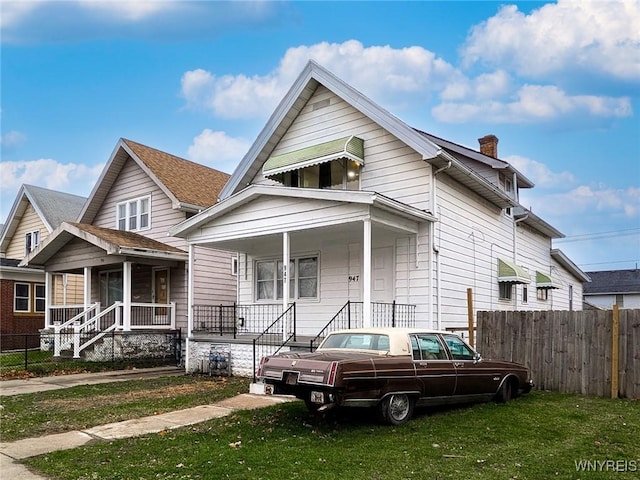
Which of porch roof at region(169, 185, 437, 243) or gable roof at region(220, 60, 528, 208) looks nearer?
porch roof at region(169, 185, 437, 243)

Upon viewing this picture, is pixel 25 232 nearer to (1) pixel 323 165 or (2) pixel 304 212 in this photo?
(1) pixel 323 165

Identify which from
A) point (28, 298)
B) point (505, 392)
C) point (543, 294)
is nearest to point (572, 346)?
point (505, 392)

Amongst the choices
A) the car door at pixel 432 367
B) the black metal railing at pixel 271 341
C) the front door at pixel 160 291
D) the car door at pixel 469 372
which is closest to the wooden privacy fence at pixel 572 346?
the car door at pixel 469 372

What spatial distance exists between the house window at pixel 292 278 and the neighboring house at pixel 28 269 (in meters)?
11.0

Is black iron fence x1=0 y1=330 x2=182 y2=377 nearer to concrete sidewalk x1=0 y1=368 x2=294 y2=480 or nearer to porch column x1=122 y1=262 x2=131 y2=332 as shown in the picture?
porch column x1=122 y1=262 x2=131 y2=332

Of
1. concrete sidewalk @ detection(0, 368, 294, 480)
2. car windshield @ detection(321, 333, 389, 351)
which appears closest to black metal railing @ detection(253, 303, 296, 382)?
concrete sidewalk @ detection(0, 368, 294, 480)

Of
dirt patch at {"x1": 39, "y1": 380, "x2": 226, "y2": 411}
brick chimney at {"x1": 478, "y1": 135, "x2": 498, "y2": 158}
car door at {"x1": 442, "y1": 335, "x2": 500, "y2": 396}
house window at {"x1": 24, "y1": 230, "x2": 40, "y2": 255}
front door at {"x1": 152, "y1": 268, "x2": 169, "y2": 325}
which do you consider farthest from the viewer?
house window at {"x1": 24, "y1": 230, "x2": 40, "y2": 255}

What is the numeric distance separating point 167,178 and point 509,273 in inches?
498

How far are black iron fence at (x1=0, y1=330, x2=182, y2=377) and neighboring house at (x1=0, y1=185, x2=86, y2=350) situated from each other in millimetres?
4700

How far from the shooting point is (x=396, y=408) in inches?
317

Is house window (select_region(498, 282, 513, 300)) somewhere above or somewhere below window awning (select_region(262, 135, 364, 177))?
below

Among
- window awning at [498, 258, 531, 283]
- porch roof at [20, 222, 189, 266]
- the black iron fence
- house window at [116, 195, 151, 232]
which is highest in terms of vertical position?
house window at [116, 195, 151, 232]

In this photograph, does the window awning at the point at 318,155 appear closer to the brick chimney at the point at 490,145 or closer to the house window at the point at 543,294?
the brick chimney at the point at 490,145

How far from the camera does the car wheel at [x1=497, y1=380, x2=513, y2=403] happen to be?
971 cm
